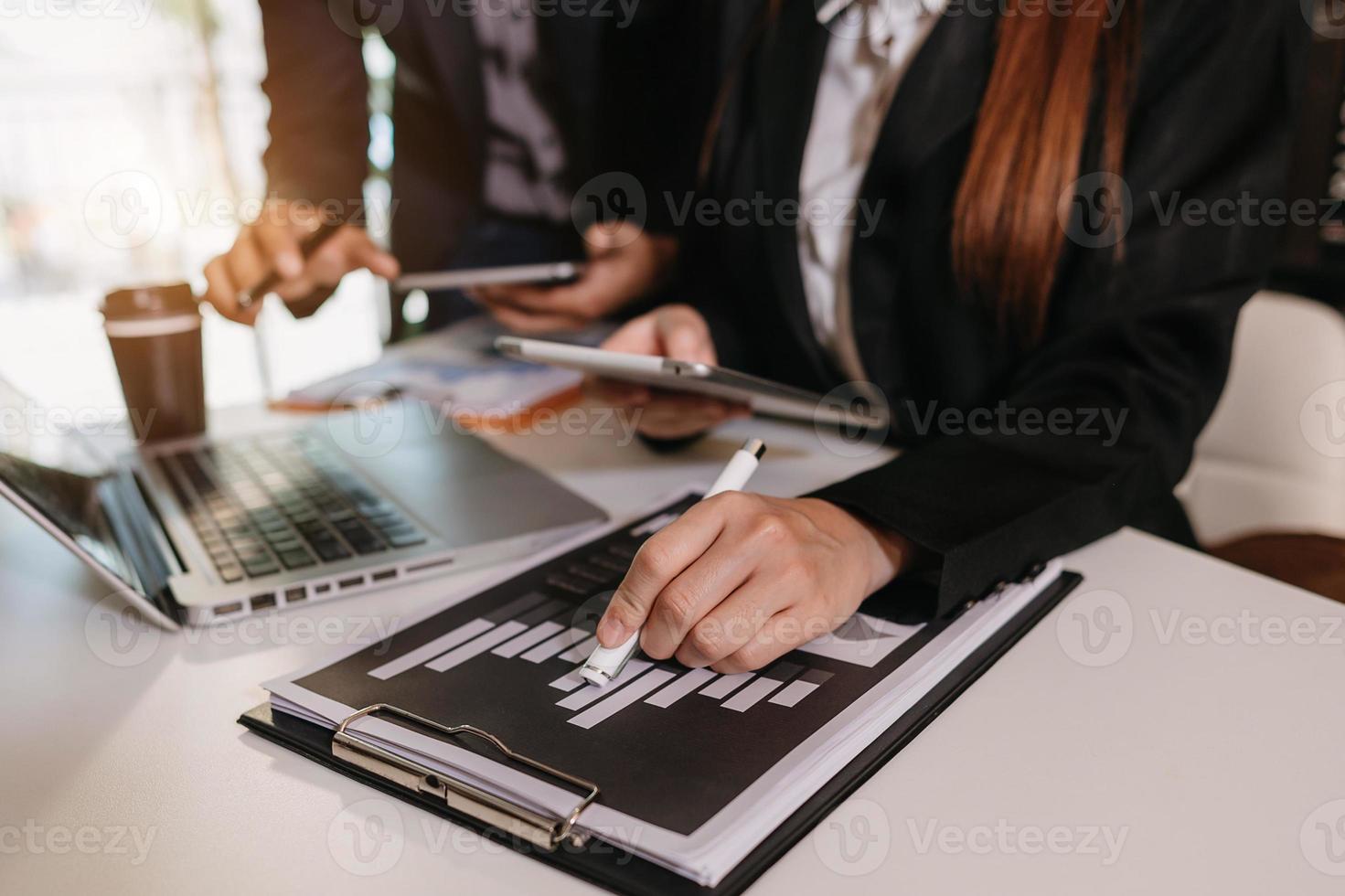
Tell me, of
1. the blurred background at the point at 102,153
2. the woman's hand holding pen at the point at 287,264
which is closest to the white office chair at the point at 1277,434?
the woman's hand holding pen at the point at 287,264

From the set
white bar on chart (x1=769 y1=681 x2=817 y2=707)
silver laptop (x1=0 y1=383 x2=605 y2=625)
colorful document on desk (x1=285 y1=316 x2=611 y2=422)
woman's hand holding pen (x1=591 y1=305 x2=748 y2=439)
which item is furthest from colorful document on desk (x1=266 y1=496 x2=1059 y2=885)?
colorful document on desk (x1=285 y1=316 x2=611 y2=422)

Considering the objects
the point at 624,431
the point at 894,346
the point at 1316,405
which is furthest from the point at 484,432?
the point at 1316,405

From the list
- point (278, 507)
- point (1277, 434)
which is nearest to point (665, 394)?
point (278, 507)

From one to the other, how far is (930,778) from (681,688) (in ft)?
0.41

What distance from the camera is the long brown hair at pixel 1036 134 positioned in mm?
812

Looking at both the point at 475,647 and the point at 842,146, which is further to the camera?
the point at 842,146

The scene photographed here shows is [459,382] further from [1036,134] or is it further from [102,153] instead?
[102,153]

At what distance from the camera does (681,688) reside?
0.47m

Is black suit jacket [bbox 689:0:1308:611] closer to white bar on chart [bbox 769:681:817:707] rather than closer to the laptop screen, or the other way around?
white bar on chart [bbox 769:681:817:707]

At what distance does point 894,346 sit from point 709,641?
1.98 ft

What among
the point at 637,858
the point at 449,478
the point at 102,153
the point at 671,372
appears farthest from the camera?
the point at 102,153

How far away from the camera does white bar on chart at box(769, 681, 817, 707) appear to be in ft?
1.50

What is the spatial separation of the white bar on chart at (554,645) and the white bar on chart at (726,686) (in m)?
0.09

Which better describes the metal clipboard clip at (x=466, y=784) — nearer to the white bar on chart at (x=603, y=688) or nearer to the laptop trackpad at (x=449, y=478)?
the white bar on chart at (x=603, y=688)
